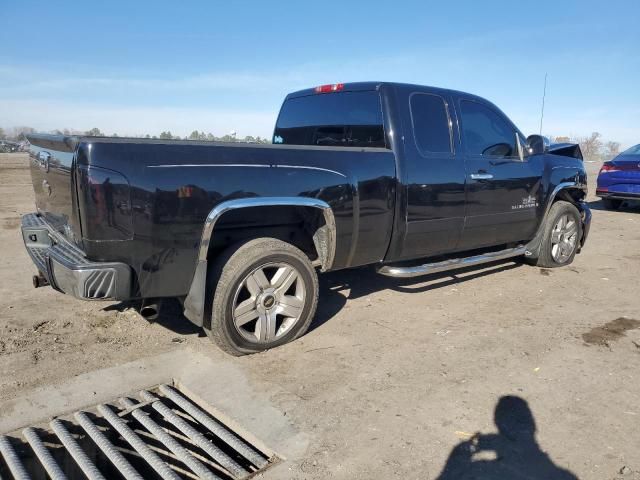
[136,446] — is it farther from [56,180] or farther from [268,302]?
[56,180]

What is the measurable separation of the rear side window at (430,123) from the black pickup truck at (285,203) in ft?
0.04

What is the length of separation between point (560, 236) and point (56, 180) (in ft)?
17.4

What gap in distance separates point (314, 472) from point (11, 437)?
5.37 ft

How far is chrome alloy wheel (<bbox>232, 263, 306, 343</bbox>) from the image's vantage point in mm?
3373

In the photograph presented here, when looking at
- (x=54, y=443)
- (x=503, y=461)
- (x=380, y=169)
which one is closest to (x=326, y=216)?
(x=380, y=169)

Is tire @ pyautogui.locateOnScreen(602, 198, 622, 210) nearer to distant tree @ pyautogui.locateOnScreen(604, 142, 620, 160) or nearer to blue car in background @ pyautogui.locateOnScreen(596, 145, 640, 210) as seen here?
blue car in background @ pyautogui.locateOnScreen(596, 145, 640, 210)

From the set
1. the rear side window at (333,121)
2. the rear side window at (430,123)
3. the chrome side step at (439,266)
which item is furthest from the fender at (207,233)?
the rear side window at (430,123)

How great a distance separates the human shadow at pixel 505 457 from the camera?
7.62ft

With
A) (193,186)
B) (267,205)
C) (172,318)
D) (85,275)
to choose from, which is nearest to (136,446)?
(85,275)

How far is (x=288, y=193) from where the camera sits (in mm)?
3334

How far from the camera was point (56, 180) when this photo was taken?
10.4 feet

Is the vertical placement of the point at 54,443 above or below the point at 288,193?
below

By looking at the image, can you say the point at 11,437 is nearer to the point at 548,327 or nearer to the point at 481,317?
the point at 481,317

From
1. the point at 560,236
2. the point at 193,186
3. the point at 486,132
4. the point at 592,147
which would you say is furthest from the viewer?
the point at 592,147
